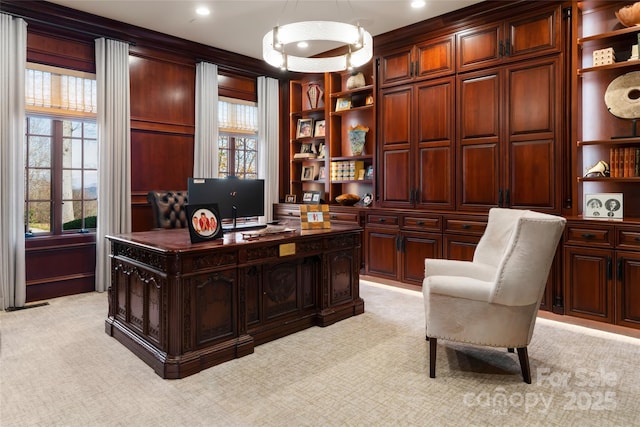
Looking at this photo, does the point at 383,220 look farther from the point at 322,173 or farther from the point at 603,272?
the point at 603,272

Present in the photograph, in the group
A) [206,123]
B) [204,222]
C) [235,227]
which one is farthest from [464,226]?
[206,123]

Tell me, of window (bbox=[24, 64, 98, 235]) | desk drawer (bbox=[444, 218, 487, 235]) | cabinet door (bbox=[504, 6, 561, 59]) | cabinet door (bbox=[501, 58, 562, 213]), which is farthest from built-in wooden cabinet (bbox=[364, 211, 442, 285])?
window (bbox=[24, 64, 98, 235])

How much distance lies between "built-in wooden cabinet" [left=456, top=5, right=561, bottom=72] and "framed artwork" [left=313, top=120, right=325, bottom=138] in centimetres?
222

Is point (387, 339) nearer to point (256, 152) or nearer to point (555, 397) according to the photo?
point (555, 397)

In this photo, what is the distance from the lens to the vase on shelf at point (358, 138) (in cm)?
535

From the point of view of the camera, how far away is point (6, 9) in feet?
12.5

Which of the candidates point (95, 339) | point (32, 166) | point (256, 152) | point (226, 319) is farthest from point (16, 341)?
point (256, 152)

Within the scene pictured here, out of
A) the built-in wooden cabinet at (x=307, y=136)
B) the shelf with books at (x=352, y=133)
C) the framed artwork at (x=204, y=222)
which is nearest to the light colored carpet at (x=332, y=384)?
the framed artwork at (x=204, y=222)

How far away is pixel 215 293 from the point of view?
2.68 m

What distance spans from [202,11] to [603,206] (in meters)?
4.29

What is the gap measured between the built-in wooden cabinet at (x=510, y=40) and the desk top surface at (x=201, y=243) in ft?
7.88

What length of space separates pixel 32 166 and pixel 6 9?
149cm

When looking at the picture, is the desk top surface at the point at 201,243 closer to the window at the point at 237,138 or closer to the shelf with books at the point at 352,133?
the shelf with books at the point at 352,133

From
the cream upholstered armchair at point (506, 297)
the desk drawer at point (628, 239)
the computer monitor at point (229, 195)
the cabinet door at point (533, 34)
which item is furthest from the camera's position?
the cabinet door at point (533, 34)
